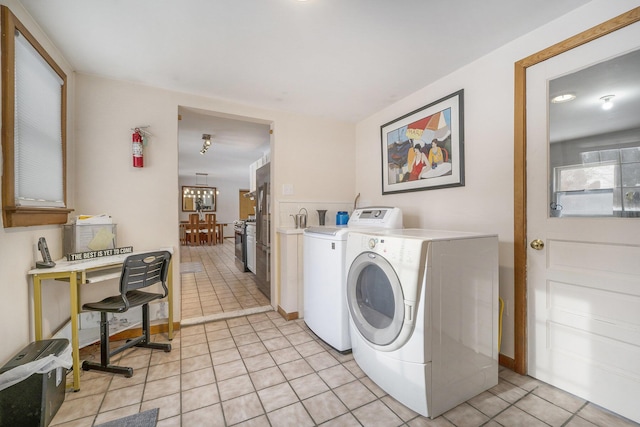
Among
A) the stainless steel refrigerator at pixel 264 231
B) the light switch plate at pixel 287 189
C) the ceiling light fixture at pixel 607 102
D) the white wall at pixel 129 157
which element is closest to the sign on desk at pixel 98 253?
the white wall at pixel 129 157

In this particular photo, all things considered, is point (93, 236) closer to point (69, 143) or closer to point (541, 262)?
point (69, 143)

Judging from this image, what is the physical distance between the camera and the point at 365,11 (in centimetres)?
152

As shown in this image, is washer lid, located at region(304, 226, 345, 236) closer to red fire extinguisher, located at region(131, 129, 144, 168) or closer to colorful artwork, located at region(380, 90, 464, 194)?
colorful artwork, located at region(380, 90, 464, 194)

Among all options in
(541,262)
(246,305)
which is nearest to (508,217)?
(541,262)

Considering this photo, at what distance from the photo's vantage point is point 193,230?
8.77 metres

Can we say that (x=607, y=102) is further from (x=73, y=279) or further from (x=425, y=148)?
(x=73, y=279)

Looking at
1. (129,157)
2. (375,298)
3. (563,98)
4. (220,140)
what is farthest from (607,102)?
(220,140)

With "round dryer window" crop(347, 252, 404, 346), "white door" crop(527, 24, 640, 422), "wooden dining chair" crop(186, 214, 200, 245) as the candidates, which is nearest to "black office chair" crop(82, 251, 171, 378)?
"round dryer window" crop(347, 252, 404, 346)

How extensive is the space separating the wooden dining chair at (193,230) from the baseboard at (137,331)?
6804 millimetres

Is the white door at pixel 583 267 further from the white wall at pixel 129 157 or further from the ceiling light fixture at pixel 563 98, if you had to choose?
the white wall at pixel 129 157

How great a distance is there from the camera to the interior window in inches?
54.2

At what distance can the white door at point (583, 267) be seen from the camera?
1.36 metres

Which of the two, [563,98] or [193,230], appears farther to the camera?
[193,230]

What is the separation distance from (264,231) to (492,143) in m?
2.65
